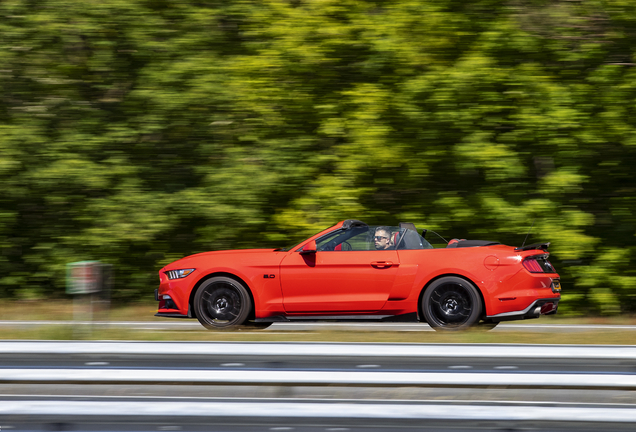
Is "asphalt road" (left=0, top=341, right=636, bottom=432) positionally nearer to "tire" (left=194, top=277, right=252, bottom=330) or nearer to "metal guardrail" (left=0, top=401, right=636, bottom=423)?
"metal guardrail" (left=0, top=401, right=636, bottom=423)

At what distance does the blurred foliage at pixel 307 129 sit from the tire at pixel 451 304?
3.46 meters

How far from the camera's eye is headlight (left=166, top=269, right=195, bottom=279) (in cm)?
830

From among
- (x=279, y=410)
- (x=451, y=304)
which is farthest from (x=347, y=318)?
(x=279, y=410)

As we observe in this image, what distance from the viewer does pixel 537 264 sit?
26.3 feet

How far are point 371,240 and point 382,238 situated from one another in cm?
13

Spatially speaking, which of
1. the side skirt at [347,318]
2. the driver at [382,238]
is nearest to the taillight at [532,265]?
the side skirt at [347,318]

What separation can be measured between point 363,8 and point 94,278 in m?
6.52

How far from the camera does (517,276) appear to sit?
7.80 m

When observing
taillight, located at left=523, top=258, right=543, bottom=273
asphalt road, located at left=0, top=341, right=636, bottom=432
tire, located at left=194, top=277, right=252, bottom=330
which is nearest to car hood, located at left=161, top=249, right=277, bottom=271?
tire, located at left=194, top=277, right=252, bottom=330

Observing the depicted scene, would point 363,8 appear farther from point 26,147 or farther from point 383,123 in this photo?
point 26,147

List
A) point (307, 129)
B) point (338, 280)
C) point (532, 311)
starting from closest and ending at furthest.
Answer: point (532, 311)
point (338, 280)
point (307, 129)

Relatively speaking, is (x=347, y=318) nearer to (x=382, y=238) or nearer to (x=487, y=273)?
(x=382, y=238)

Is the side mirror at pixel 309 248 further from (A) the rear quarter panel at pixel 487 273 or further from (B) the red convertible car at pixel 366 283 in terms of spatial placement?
(A) the rear quarter panel at pixel 487 273

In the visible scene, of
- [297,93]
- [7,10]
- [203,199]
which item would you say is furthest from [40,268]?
[297,93]
